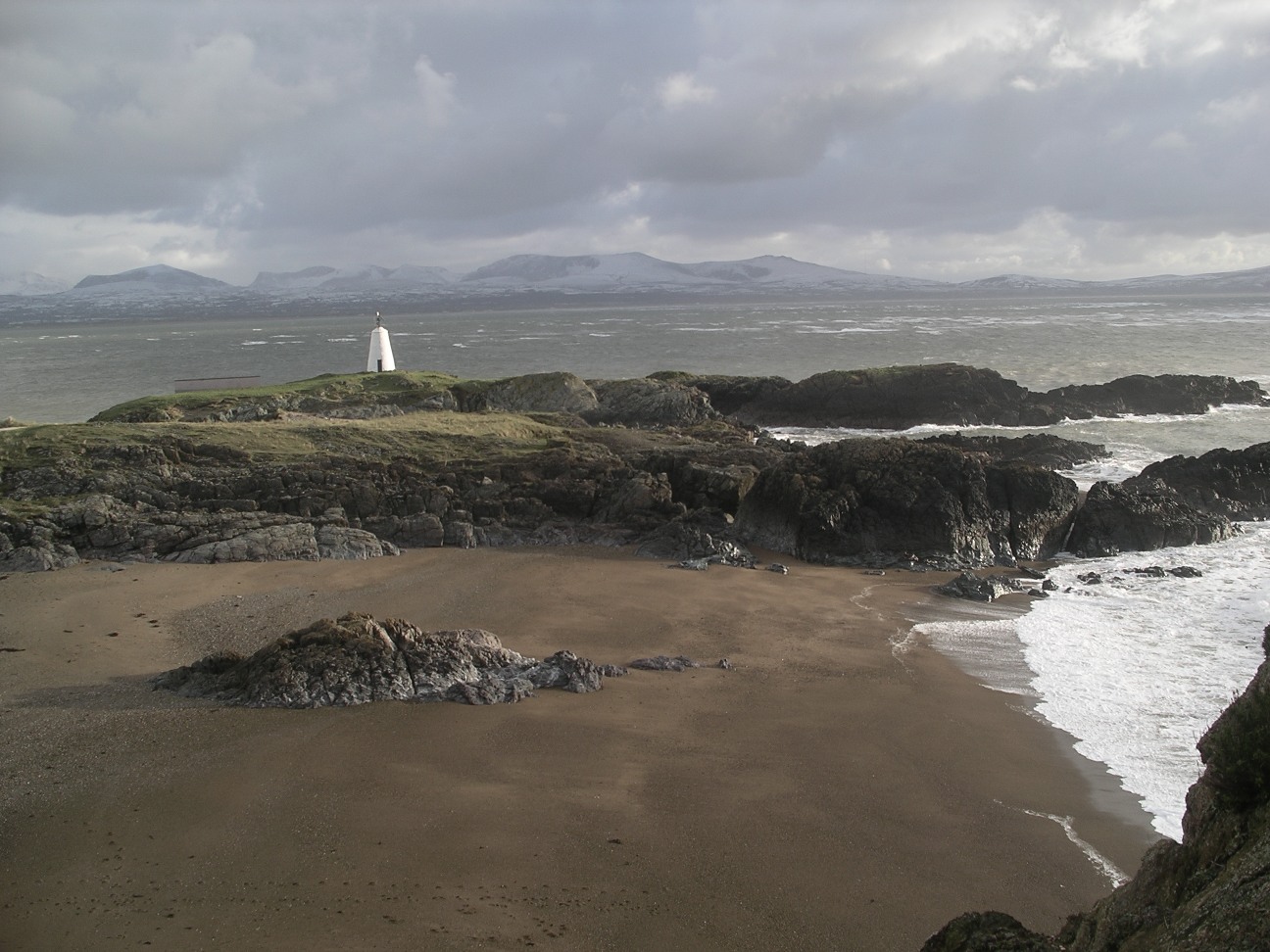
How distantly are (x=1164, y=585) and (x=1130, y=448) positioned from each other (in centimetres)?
1523

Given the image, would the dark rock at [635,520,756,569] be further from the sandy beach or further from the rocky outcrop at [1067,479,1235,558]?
the rocky outcrop at [1067,479,1235,558]

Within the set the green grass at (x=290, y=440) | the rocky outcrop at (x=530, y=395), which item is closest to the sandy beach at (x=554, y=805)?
the green grass at (x=290, y=440)

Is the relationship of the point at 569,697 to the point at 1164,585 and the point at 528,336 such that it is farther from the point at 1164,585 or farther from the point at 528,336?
the point at 528,336

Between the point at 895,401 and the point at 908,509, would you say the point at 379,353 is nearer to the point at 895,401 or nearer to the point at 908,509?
the point at 895,401

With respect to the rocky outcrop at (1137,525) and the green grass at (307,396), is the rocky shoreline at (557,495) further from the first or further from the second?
the green grass at (307,396)

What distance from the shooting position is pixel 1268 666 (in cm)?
528

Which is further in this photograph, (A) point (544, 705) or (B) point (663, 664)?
(B) point (663, 664)

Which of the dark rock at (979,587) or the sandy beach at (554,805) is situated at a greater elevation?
the dark rock at (979,587)

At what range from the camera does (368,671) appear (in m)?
11.2

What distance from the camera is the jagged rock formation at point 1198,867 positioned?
415 centimetres

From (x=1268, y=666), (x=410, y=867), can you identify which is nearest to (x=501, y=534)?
(x=410, y=867)

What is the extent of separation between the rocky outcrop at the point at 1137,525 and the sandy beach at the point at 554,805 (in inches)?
268

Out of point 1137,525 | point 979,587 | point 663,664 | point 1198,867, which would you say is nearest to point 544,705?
point 663,664

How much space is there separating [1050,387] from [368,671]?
135 feet
